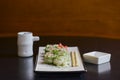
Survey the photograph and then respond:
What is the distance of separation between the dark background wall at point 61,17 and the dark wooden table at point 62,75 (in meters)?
1.35

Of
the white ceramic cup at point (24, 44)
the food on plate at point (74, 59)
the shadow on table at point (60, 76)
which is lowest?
the shadow on table at point (60, 76)

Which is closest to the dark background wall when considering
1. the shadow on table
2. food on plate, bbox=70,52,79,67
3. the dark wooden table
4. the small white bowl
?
the dark wooden table

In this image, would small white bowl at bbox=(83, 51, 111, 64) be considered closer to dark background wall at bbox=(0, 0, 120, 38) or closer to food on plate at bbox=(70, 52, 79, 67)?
food on plate at bbox=(70, 52, 79, 67)

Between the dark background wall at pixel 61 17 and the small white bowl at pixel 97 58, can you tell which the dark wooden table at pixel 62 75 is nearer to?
the small white bowl at pixel 97 58

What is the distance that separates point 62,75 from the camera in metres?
1.36

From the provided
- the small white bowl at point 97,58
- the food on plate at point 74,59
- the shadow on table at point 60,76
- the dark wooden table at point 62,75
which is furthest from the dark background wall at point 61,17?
the shadow on table at point 60,76

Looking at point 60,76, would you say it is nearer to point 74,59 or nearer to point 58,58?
point 58,58

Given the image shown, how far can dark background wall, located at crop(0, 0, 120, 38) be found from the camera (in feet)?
11.7

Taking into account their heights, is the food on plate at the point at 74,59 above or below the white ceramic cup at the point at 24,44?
below

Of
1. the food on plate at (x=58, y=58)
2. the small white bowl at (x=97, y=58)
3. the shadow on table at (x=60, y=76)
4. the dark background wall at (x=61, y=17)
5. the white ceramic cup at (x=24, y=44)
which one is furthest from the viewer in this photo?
the dark background wall at (x=61, y=17)

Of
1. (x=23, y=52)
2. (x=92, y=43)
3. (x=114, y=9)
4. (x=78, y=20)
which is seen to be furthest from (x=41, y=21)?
(x=23, y=52)

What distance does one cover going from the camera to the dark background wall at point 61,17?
3562 mm

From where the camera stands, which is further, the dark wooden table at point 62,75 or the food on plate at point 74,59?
the food on plate at point 74,59

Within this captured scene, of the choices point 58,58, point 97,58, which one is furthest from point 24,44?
point 97,58
